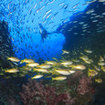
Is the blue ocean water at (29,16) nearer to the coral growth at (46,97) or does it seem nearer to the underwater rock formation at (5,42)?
the underwater rock formation at (5,42)

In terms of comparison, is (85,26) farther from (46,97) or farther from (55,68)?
(46,97)

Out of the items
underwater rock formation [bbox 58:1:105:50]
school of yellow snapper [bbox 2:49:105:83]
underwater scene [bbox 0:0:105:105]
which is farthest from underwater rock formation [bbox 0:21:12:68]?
underwater rock formation [bbox 58:1:105:50]

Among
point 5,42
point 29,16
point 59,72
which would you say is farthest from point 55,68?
point 29,16

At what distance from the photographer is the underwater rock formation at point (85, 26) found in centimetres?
1362

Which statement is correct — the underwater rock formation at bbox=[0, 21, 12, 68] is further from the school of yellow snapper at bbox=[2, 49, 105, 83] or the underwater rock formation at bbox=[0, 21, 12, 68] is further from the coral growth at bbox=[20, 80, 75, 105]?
the coral growth at bbox=[20, 80, 75, 105]

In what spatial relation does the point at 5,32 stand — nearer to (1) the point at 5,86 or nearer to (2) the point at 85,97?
(1) the point at 5,86

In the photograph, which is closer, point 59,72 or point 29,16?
point 59,72

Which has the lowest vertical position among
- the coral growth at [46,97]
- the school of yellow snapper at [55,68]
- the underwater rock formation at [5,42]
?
the coral growth at [46,97]

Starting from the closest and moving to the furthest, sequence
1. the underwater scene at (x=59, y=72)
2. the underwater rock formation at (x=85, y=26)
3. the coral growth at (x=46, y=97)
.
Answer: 1. the coral growth at (x=46, y=97)
2. the underwater scene at (x=59, y=72)
3. the underwater rock formation at (x=85, y=26)

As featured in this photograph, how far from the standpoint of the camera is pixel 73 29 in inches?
681

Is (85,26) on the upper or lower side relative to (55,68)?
upper

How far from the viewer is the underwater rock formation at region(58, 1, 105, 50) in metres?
13.6

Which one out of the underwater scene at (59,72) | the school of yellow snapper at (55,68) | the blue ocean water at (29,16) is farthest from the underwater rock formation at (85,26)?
the school of yellow snapper at (55,68)

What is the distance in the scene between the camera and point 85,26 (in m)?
15.6
